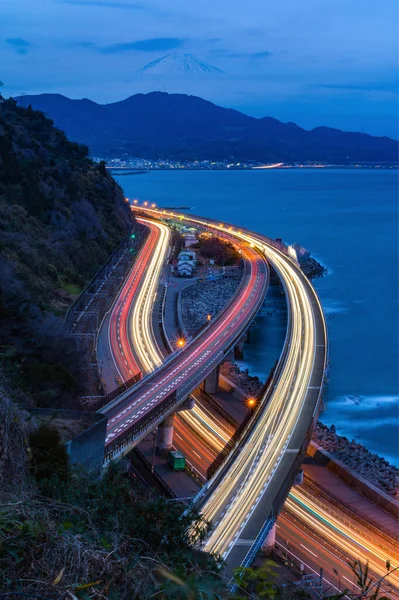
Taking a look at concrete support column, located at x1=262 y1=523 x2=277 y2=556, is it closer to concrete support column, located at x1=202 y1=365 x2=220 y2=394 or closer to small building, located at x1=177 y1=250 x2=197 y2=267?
concrete support column, located at x1=202 y1=365 x2=220 y2=394

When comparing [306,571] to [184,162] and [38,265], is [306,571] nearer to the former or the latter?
[38,265]

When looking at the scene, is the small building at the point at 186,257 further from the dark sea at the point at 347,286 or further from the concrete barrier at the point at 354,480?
the concrete barrier at the point at 354,480

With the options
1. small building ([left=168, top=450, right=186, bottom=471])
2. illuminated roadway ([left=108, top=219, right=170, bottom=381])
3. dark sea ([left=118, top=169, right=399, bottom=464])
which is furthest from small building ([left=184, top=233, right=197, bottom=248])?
small building ([left=168, top=450, right=186, bottom=471])

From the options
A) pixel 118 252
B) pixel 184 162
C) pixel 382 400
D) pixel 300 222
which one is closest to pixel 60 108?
pixel 184 162

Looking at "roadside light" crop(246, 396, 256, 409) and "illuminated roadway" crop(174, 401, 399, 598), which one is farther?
"roadside light" crop(246, 396, 256, 409)

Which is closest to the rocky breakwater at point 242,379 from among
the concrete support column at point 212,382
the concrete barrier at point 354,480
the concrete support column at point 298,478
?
the concrete support column at point 212,382

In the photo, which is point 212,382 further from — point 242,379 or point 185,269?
point 185,269

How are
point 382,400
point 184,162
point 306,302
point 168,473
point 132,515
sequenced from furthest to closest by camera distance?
point 184,162 → point 306,302 → point 382,400 → point 168,473 → point 132,515
